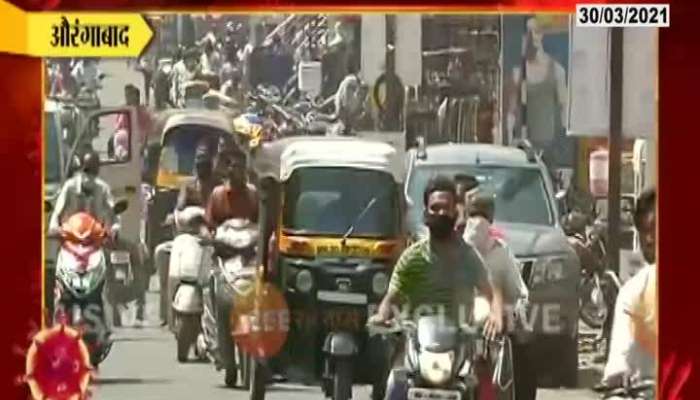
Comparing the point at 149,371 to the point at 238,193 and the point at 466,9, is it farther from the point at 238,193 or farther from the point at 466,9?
the point at 466,9

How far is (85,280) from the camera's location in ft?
9.70

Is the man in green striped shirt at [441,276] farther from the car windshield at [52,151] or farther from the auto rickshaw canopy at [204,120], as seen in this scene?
the car windshield at [52,151]

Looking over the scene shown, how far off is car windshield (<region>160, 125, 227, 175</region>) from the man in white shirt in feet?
3.37

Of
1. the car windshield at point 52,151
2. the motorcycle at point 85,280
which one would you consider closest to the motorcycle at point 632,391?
the motorcycle at point 85,280

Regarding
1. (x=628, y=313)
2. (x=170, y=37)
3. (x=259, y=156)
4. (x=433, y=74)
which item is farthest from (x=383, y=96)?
(x=628, y=313)

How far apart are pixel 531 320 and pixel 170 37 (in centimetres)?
110

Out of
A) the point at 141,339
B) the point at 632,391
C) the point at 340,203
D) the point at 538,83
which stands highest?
the point at 538,83

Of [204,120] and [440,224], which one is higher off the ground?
[204,120]

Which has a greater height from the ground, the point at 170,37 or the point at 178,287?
the point at 170,37

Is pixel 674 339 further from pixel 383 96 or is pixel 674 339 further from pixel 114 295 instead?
pixel 114 295

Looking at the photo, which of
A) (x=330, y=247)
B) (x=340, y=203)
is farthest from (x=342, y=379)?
(x=340, y=203)

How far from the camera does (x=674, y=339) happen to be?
9.18 ft

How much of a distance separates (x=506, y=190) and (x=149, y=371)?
0.98m

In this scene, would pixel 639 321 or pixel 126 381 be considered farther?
pixel 126 381
